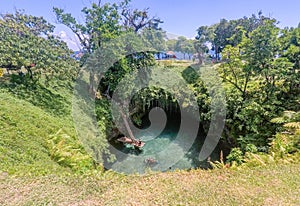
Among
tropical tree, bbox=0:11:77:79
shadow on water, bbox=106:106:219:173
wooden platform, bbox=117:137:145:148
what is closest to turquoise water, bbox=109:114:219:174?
shadow on water, bbox=106:106:219:173

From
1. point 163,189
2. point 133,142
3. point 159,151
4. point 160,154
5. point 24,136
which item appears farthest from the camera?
point 133,142

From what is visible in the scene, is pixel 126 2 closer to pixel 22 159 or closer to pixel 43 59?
pixel 43 59

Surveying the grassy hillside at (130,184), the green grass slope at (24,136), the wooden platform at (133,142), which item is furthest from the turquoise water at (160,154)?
the grassy hillside at (130,184)

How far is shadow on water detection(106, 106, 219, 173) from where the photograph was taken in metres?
9.73

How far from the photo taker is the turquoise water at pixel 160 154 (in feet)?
31.8

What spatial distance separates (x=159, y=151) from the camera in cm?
1112

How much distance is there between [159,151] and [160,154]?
304 mm

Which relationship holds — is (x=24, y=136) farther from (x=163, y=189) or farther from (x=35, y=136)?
(x=163, y=189)

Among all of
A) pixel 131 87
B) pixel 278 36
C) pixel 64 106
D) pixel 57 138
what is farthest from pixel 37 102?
pixel 278 36

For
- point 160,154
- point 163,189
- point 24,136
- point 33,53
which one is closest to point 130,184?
point 163,189

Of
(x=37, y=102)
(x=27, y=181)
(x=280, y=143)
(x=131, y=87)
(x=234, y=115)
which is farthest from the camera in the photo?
(x=131, y=87)

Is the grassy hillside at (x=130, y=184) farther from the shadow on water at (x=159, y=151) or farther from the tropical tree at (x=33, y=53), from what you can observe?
the shadow on water at (x=159, y=151)

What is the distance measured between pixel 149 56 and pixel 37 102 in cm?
702

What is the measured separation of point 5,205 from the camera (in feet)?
11.1
